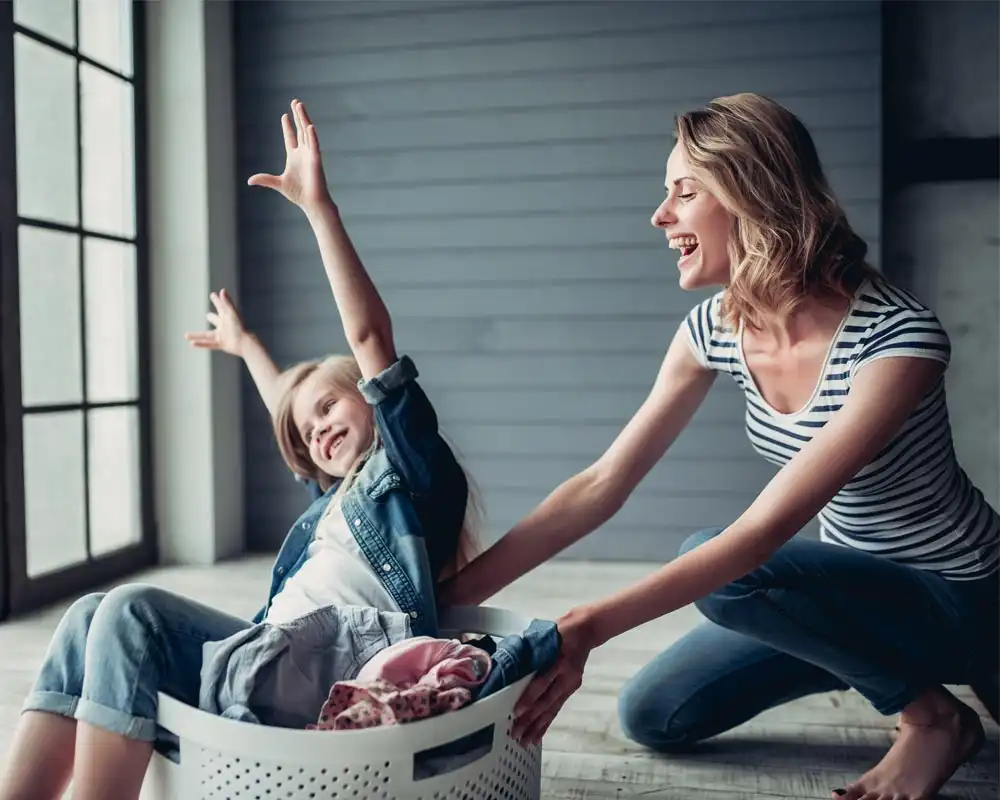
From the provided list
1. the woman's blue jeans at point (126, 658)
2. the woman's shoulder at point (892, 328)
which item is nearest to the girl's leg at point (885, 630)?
the woman's shoulder at point (892, 328)

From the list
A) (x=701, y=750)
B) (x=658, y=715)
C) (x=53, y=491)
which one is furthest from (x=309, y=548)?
(x=53, y=491)

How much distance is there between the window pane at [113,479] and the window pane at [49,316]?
0.59ft

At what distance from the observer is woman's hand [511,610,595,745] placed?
50.2 inches

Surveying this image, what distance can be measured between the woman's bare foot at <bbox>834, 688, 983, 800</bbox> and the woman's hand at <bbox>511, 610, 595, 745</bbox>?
0.60 meters

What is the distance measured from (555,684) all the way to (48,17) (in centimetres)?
273

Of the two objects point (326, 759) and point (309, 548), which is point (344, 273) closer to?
point (309, 548)

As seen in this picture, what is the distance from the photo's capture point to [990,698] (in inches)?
83.0

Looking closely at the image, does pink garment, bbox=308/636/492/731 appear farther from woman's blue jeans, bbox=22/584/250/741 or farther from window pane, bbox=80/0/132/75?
window pane, bbox=80/0/132/75

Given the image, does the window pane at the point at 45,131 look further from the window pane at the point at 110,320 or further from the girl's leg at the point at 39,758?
the girl's leg at the point at 39,758

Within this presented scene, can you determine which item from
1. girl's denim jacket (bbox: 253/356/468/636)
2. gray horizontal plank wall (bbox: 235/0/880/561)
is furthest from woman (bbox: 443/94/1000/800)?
gray horizontal plank wall (bbox: 235/0/880/561)

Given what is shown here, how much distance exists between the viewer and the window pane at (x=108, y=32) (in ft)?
10.7

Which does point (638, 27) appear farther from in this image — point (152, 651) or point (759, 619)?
point (152, 651)

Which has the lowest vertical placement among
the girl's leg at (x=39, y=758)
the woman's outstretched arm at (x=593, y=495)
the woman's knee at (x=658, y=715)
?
the woman's knee at (x=658, y=715)

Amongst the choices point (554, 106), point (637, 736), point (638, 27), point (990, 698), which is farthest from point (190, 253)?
point (990, 698)
